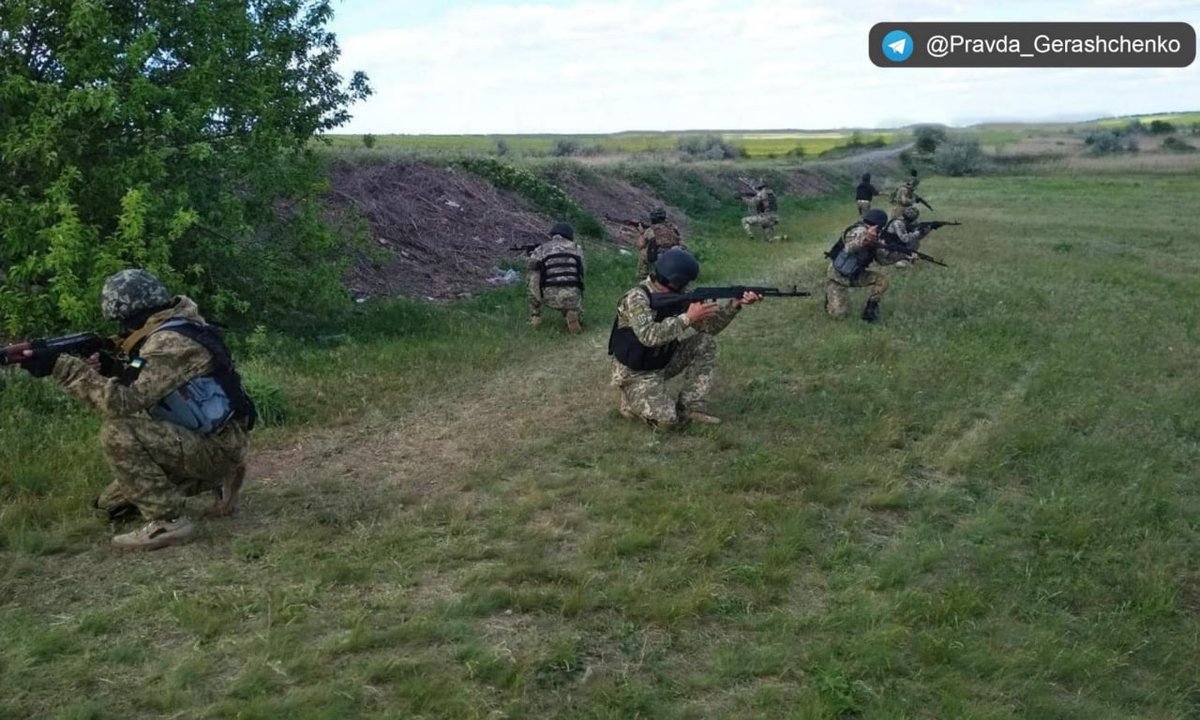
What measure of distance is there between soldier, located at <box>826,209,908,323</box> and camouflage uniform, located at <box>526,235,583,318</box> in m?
3.32

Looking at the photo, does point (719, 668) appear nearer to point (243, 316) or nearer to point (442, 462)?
point (442, 462)

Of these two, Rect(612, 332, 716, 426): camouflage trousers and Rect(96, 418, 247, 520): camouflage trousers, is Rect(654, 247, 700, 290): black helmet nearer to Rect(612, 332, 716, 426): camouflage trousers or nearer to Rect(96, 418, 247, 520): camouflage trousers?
Rect(612, 332, 716, 426): camouflage trousers

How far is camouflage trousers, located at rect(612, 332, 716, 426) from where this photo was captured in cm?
729

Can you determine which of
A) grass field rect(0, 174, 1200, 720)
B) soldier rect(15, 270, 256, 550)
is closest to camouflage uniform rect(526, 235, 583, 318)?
grass field rect(0, 174, 1200, 720)

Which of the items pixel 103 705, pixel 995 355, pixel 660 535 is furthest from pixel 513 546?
pixel 995 355

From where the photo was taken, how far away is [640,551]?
5.16 meters

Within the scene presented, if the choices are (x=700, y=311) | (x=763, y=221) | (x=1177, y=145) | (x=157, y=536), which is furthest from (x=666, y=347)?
(x=1177, y=145)

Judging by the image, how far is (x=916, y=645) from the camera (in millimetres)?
4195

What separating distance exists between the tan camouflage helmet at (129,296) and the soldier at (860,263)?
8.51m

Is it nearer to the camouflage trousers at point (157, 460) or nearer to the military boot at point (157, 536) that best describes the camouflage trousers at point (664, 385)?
the camouflage trousers at point (157, 460)

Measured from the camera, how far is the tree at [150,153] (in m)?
7.51

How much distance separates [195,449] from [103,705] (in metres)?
1.79

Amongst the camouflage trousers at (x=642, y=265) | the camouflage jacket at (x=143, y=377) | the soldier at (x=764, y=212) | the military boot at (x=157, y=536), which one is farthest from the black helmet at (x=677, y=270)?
the soldier at (x=764, y=212)

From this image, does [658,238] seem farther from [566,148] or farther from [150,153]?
[566,148]
